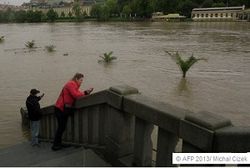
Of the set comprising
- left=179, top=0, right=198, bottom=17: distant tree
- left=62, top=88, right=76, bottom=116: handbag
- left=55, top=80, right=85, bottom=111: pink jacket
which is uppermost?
left=179, top=0, right=198, bottom=17: distant tree

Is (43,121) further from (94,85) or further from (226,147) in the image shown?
(94,85)

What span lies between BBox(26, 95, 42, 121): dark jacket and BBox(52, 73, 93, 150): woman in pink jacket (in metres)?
1.19

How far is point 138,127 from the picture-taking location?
4160 mm

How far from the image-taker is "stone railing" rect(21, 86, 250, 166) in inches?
117

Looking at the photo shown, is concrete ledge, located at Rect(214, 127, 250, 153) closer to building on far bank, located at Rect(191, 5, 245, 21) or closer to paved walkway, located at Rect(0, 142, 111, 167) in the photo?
paved walkway, located at Rect(0, 142, 111, 167)

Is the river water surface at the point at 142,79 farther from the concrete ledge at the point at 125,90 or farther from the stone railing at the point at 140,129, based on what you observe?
the concrete ledge at the point at 125,90

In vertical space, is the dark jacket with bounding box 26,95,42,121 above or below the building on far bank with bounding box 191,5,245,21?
below

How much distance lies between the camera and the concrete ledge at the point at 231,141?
9.53ft

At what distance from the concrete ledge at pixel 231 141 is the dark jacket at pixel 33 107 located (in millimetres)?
4818

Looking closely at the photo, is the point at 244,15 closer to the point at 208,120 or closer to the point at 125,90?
the point at 125,90

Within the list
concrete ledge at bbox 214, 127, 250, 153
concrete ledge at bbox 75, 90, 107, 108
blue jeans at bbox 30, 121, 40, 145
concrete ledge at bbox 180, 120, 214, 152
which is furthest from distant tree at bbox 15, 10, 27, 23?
concrete ledge at bbox 214, 127, 250, 153

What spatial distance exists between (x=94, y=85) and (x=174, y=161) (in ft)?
43.6

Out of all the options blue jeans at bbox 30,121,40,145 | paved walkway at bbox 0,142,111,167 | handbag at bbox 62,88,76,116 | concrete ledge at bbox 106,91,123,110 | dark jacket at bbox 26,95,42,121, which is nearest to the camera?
concrete ledge at bbox 106,91,123,110

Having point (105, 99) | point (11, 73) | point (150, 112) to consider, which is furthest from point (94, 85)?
point (150, 112)
